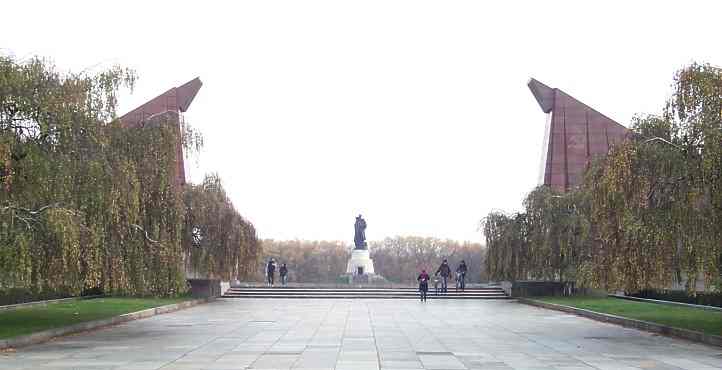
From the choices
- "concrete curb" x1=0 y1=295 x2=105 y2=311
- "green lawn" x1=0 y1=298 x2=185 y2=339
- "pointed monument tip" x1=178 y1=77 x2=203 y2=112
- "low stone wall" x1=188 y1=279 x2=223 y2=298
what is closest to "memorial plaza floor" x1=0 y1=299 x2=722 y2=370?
"green lawn" x1=0 y1=298 x2=185 y2=339

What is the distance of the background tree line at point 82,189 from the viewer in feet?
52.2

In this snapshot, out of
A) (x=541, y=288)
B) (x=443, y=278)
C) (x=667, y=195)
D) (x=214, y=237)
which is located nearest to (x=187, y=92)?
(x=214, y=237)

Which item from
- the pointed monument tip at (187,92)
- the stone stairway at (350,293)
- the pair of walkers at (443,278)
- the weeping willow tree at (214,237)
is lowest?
the stone stairway at (350,293)

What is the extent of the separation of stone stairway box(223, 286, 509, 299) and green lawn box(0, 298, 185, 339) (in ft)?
40.1

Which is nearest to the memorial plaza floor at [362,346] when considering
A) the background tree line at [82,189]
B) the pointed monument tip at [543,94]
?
the background tree line at [82,189]

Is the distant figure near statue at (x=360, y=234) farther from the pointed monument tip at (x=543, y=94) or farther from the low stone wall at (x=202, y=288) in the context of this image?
the low stone wall at (x=202, y=288)

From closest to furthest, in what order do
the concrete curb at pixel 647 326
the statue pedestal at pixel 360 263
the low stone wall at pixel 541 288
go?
the concrete curb at pixel 647 326
the low stone wall at pixel 541 288
the statue pedestal at pixel 360 263

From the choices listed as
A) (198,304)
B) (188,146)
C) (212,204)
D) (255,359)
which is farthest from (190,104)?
(255,359)

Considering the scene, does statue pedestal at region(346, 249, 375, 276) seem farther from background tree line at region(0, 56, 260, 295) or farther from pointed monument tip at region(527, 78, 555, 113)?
background tree line at region(0, 56, 260, 295)

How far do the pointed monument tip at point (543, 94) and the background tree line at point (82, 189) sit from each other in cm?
3793

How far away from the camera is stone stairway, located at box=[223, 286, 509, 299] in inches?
1681

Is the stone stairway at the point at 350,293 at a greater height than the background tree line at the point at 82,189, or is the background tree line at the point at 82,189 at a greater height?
the background tree line at the point at 82,189

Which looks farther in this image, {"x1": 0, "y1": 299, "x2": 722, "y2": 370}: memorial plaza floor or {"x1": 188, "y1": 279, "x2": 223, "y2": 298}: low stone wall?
{"x1": 188, "y1": 279, "x2": 223, "y2": 298}: low stone wall

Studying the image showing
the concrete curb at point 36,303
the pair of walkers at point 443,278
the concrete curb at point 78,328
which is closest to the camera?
the concrete curb at point 78,328
